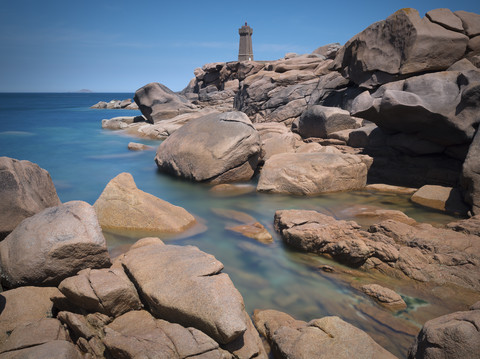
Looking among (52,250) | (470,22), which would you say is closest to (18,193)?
(52,250)

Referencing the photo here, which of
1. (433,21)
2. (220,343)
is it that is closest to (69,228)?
(220,343)

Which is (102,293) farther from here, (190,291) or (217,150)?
(217,150)

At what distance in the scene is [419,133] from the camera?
819 cm

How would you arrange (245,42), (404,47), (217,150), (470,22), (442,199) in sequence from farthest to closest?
(245,42) < (404,47) < (470,22) < (217,150) < (442,199)

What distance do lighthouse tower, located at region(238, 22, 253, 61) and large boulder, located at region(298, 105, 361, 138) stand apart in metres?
30.6

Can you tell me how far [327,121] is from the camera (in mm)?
10984

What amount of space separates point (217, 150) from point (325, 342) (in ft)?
19.9

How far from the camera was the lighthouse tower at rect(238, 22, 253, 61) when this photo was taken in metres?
39.7

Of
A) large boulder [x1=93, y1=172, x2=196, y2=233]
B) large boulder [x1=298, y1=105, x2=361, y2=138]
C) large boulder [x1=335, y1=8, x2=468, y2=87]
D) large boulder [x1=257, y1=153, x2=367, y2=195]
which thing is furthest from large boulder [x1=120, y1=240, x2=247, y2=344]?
large boulder [x1=335, y1=8, x2=468, y2=87]

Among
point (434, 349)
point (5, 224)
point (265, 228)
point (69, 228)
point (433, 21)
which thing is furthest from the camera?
point (433, 21)

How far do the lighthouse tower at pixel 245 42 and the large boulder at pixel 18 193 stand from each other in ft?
123

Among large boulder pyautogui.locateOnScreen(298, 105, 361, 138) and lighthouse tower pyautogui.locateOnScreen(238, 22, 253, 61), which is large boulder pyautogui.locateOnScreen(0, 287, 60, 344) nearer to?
large boulder pyautogui.locateOnScreen(298, 105, 361, 138)

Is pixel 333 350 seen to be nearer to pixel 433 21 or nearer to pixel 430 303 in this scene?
pixel 430 303

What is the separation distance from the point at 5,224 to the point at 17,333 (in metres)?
1.85
